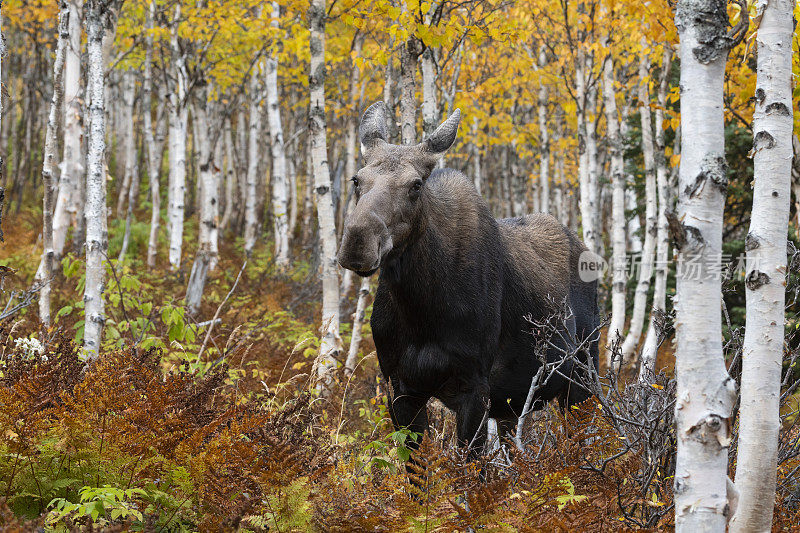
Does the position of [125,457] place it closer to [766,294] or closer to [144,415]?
[144,415]

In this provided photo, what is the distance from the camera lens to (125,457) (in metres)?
3.63

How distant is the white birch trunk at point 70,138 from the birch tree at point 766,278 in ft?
28.1

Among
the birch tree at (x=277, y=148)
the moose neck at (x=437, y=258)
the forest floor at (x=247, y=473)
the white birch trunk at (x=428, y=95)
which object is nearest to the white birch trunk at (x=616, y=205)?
the white birch trunk at (x=428, y=95)

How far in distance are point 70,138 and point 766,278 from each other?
9598 millimetres

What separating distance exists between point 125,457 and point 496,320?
8.97ft

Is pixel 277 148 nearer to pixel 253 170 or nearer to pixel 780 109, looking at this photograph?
pixel 253 170

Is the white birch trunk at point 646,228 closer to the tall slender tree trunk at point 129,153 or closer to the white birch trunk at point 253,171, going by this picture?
the white birch trunk at point 253,171

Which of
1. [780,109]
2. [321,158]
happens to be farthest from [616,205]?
[780,109]

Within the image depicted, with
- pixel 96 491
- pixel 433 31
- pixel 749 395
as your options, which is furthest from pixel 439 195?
pixel 96 491

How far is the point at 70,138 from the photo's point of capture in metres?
10.2

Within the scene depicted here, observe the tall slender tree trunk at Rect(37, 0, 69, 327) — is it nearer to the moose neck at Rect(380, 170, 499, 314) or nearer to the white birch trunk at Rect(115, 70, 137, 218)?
the moose neck at Rect(380, 170, 499, 314)

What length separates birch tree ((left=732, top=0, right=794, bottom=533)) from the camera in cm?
320

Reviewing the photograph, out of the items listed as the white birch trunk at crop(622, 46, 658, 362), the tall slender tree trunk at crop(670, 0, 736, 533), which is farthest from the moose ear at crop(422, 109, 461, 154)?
the white birch trunk at crop(622, 46, 658, 362)

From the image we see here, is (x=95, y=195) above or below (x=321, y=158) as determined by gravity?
below
